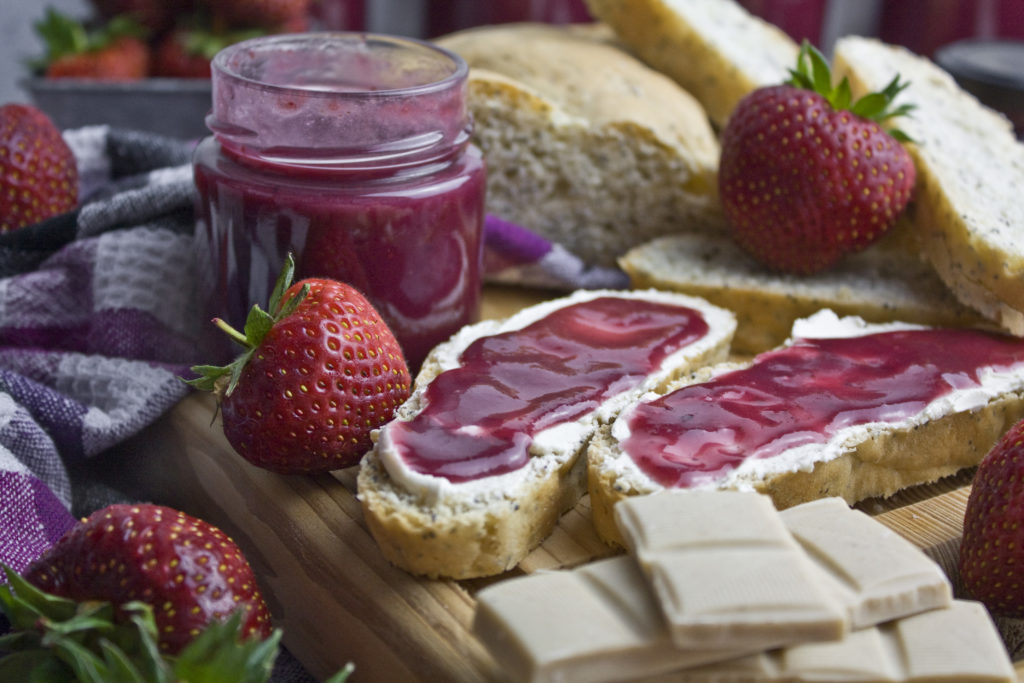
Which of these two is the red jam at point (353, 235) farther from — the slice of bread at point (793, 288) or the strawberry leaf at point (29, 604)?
the strawberry leaf at point (29, 604)

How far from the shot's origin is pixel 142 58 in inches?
156

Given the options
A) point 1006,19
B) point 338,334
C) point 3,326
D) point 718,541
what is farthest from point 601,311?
point 1006,19

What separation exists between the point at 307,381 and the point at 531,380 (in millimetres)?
460

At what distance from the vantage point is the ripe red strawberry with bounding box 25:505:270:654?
144 centimetres

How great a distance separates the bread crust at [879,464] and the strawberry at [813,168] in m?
0.60

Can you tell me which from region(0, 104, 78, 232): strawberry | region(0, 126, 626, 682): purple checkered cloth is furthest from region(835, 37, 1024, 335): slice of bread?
region(0, 104, 78, 232): strawberry

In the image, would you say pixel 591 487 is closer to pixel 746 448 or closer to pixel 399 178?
pixel 746 448

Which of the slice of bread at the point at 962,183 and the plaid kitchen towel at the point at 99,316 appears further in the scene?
the slice of bread at the point at 962,183

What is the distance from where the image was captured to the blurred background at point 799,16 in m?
5.71

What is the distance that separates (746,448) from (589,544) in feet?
1.06

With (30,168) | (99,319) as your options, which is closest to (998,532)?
(99,319)

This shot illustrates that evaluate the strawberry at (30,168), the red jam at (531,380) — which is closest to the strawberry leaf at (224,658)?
the red jam at (531,380)

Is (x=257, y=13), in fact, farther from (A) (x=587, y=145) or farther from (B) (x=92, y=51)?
(A) (x=587, y=145)

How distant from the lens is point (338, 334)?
1762mm
